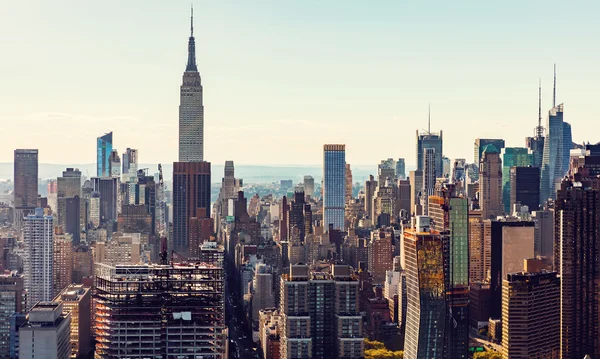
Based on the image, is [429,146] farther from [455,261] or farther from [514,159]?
[455,261]

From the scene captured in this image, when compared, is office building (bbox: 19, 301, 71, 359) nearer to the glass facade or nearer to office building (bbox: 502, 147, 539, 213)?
the glass facade

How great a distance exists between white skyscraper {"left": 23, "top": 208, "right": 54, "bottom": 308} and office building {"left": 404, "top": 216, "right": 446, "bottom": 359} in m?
17.6

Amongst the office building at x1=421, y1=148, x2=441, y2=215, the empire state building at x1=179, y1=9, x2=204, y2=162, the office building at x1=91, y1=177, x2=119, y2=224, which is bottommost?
the office building at x1=91, y1=177, x2=119, y2=224

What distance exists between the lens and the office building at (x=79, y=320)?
31406mm

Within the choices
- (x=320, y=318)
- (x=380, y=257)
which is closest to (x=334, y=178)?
(x=380, y=257)

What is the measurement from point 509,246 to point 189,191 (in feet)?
101

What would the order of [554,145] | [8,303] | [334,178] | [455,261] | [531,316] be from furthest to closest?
[334,178]
[554,145]
[455,261]
[531,316]
[8,303]

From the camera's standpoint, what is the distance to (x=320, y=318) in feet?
101

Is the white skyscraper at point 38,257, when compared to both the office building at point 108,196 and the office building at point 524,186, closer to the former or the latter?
the office building at point 108,196

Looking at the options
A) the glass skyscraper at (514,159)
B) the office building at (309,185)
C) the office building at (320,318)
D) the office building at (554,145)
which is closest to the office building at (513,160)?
the glass skyscraper at (514,159)

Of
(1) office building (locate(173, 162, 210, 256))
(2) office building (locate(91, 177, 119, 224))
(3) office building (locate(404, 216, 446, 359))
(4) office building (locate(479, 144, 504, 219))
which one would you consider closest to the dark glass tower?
(4) office building (locate(479, 144, 504, 219))

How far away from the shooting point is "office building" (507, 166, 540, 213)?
6277 centimetres

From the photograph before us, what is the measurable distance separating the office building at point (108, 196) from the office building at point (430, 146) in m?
23.5

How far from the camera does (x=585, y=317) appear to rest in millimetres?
33594
